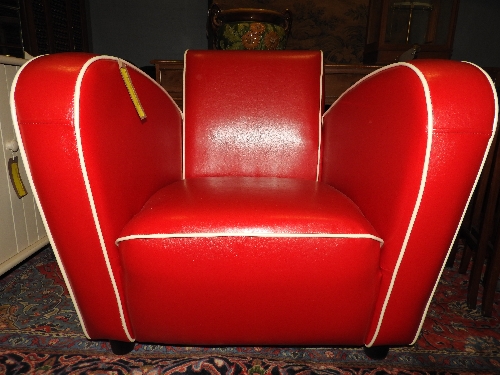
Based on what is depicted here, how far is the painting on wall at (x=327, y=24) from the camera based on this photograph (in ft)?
6.89

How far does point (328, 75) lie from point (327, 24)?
82 cm

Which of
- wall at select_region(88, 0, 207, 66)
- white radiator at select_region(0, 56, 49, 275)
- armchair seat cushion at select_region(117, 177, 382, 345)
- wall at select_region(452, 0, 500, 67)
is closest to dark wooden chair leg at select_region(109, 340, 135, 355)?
armchair seat cushion at select_region(117, 177, 382, 345)

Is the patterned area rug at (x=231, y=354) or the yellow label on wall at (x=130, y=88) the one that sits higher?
the yellow label on wall at (x=130, y=88)

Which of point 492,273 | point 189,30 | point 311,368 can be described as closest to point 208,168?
point 311,368

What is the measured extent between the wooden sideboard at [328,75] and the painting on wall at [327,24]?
672 mm

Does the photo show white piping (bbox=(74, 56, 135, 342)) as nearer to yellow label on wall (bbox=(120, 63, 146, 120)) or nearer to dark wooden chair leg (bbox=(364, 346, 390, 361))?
yellow label on wall (bbox=(120, 63, 146, 120))

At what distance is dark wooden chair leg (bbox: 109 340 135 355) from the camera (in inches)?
34.2

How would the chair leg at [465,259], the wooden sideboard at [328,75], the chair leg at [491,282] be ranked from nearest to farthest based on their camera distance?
the chair leg at [491,282] → the chair leg at [465,259] → the wooden sideboard at [328,75]

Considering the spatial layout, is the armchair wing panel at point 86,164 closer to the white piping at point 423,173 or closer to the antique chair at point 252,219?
the antique chair at point 252,219

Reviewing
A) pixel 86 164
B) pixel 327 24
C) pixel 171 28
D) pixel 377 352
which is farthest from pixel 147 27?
pixel 377 352

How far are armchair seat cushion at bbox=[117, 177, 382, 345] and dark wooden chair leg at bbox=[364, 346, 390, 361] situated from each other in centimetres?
11

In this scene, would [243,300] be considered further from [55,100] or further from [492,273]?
[492,273]

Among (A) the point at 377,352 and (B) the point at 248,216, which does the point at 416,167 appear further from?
(A) the point at 377,352

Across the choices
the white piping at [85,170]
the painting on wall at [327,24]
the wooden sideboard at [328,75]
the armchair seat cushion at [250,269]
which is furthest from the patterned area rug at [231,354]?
the painting on wall at [327,24]
